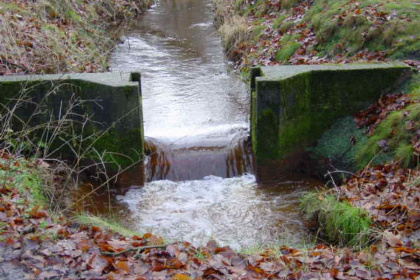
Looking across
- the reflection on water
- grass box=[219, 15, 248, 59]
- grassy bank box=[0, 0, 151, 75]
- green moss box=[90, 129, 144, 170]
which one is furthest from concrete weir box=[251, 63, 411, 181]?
grass box=[219, 15, 248, 59]

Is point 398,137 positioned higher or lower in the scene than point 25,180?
higher

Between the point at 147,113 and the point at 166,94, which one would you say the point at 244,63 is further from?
the point at 147,113

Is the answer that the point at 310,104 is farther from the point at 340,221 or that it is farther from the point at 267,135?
the point at 340,221

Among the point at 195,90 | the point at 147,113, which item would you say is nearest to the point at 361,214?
the point at 147,113

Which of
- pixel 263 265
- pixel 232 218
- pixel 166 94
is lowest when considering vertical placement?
pixel 232 218

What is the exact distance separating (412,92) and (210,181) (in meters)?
3.39

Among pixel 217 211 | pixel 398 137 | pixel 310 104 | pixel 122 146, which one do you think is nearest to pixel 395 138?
pixel 398 137

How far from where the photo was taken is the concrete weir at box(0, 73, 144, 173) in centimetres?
696

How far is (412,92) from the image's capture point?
7.11 metres

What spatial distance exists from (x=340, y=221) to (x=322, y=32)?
6.07 m

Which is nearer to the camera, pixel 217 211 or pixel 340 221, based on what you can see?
pixel 340 221

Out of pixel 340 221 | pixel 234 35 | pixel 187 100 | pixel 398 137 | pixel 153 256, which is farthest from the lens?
pixel 234 35

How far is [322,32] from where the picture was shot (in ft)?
34.0

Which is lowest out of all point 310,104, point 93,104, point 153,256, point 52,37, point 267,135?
point 153,256
